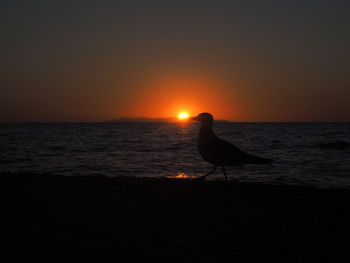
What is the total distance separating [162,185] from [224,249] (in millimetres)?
3780

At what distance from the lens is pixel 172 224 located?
4340mm

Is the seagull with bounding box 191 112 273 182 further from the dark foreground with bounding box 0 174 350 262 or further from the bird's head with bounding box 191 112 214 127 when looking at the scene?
the dark foreground with bounding box 0 174 350 262

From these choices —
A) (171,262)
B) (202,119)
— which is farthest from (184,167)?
(171,262)

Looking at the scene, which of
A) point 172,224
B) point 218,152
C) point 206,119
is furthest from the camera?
point 206,119

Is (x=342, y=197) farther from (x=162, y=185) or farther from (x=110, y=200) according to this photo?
(x=110, y=200)

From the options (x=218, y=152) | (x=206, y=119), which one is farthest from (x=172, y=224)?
(x=206, y=119)

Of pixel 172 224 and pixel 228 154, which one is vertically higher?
pixel 228 154

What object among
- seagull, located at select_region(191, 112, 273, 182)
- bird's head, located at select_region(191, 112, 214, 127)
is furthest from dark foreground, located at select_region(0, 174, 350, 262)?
bird's head, located at select_region(191, 112, 214, 127)

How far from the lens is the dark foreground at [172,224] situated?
3451mm

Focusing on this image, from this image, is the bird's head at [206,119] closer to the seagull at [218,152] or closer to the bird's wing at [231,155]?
the seagull at [218,152]

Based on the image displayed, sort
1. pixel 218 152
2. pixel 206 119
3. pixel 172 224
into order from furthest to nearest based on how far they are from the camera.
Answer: pixel 206 119 → pixel 218 152 → pixel 172 224

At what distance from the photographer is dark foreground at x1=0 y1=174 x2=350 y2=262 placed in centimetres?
345

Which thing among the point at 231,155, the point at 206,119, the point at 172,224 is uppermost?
the point at 206,119

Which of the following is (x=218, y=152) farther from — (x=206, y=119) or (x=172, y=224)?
(x=172, y=224)
